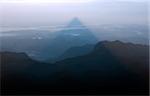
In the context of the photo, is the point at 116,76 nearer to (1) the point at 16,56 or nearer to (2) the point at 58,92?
(2) the point at 58,92

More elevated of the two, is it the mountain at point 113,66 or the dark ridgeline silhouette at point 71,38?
the dark ridgeline silhouette at point 71,38

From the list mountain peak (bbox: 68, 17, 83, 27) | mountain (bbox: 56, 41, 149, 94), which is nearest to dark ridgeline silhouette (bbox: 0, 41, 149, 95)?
mountain (bbox: 56, 41, 149, 94)

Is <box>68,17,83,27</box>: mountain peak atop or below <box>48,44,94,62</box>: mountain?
atop

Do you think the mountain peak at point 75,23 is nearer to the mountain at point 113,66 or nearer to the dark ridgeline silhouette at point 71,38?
the dark ridgeline silhouette at point 71,38

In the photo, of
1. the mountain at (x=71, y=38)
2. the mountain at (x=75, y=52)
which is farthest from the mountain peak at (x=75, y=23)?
the mountain at (x=75, y=52)

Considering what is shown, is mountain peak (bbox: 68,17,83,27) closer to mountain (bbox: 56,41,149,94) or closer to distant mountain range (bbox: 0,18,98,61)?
distant mountain range (bbox: 0,18,98,61)

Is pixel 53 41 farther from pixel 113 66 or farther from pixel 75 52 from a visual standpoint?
pixel 113 66

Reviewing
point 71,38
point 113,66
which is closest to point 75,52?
point 71,38

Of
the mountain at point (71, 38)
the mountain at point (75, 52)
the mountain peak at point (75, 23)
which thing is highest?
the mountain peak at point (75, 23)


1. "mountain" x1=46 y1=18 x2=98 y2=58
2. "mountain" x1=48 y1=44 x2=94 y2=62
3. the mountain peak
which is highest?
the mountain peak
